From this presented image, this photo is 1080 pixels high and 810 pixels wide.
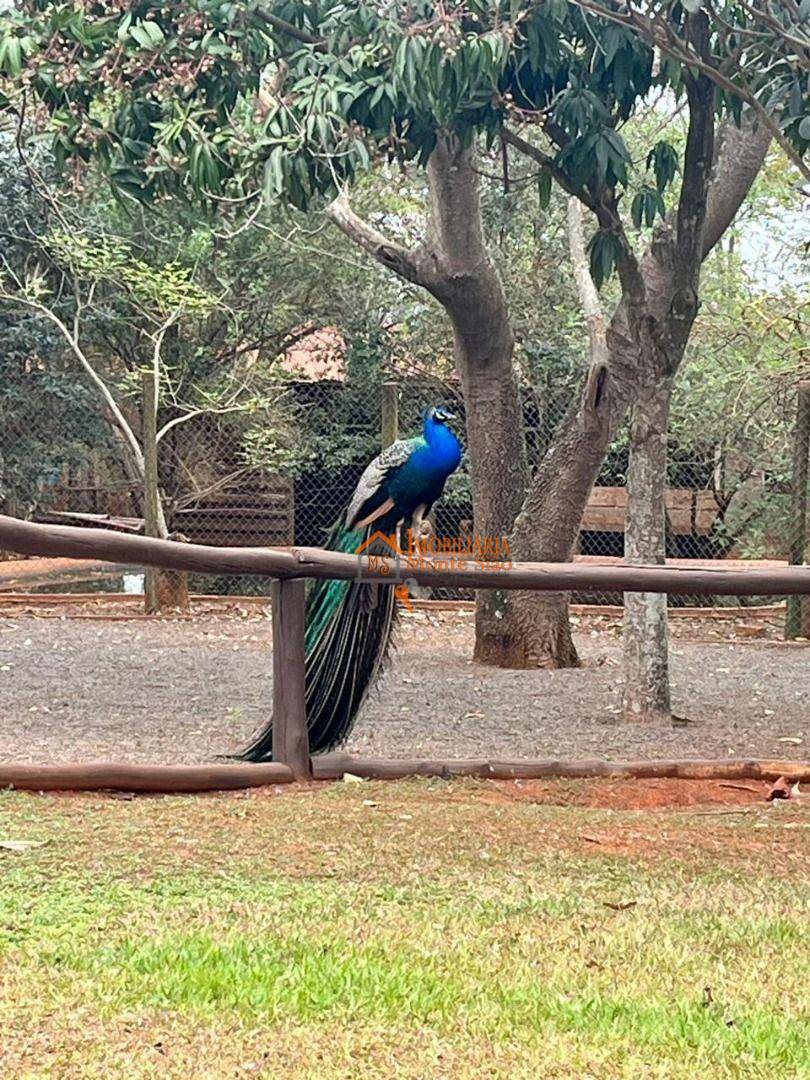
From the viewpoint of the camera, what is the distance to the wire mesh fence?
1075 cm

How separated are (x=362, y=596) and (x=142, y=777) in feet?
3.82

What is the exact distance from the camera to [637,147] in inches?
478

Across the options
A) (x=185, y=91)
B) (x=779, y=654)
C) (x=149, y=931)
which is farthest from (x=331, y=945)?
(x=779, y=654)

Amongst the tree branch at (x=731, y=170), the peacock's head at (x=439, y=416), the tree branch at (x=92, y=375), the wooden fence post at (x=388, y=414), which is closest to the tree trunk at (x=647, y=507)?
the tree branch at (x=731, y=170)

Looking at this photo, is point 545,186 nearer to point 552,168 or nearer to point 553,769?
point 552,168

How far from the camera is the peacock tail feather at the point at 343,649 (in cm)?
520

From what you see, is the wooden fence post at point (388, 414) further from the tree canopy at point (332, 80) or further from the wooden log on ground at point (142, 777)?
the wooden log on ground at point (142, 777)

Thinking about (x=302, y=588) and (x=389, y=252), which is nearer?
(x=302, y=588)

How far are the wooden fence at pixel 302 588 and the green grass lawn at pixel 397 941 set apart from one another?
9.6 inches

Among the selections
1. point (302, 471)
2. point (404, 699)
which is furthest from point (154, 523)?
point (404, 699)

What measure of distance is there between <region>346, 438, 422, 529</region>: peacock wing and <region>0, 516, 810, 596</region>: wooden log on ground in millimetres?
216

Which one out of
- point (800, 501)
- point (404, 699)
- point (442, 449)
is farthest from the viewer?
point (800, 501)

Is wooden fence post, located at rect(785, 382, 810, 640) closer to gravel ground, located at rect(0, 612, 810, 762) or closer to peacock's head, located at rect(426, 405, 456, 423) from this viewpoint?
gravel ground, located at rect(0, 612, 810, 762)

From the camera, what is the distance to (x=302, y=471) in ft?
36.6
